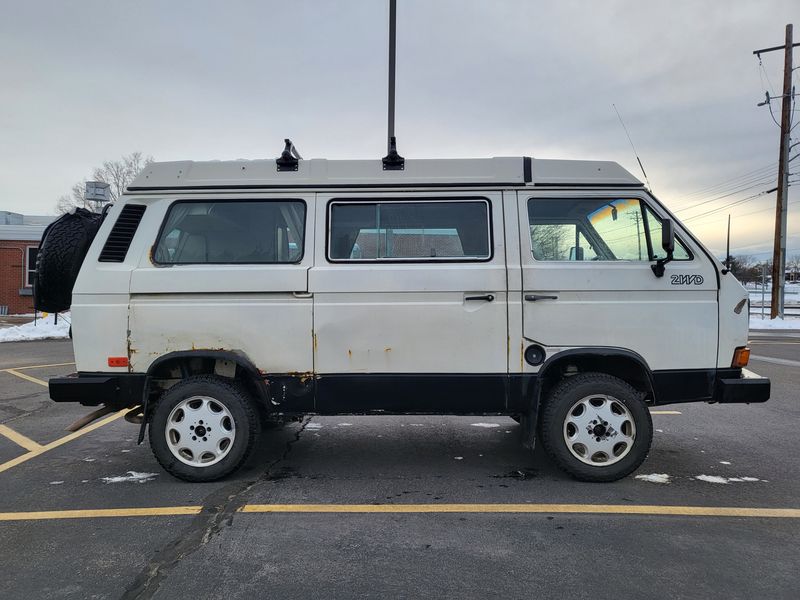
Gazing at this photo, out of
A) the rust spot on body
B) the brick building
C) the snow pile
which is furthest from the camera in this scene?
the brick building

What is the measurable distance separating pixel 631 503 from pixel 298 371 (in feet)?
8.50

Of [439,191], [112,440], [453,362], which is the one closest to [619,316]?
[453,362]

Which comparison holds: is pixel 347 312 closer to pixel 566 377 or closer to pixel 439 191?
pixel 439 191

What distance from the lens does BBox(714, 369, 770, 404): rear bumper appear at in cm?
397

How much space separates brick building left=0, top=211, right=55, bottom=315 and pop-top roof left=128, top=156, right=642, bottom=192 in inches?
937

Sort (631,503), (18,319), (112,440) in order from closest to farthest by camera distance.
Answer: (631,503), (112,440), (18,319)

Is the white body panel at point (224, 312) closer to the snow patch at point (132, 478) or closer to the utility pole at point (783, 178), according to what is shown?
the snow patch at point (132, 478)

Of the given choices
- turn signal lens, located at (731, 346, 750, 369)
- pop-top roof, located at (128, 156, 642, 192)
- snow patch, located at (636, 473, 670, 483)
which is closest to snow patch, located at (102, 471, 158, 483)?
pop-top roof, located at (128, 156, 642, 192)

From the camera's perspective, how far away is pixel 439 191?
4.15 m

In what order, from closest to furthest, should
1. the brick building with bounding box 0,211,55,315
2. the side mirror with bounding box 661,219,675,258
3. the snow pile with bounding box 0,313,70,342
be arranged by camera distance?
the side mirror with bounding box 661,219,675,258
the snow pile with bounding box 0,313,70,342
the brick building with bounding box 0,211,55,315

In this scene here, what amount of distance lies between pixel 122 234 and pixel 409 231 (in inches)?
88.9

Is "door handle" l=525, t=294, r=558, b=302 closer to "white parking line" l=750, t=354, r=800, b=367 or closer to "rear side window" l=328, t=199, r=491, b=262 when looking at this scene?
"rear side window" l=328, t=199, r=491, b=262

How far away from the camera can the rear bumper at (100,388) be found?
13.2 feet

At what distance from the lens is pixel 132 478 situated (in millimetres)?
4215
